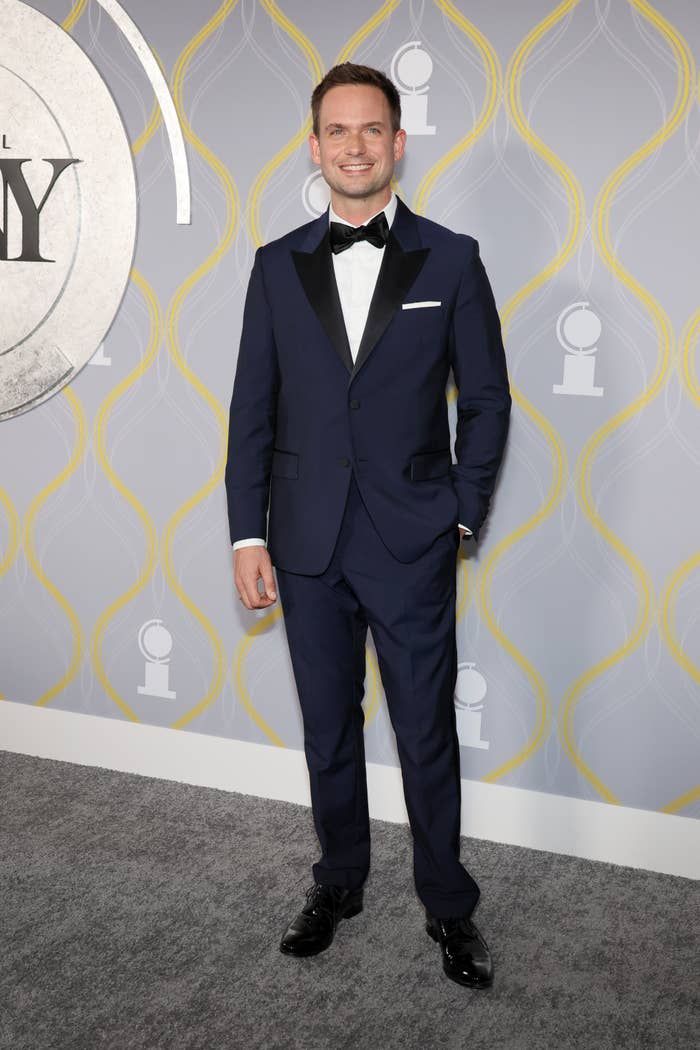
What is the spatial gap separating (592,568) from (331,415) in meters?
0.74

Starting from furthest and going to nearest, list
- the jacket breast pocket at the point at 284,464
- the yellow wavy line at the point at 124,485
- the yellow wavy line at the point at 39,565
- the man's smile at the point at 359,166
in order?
the yellow wavy line at the point at 39,565 → the yellow wavy line at the point at 124,485 → the jacket breast pocket at the point at 284,464 → the man's smile at the point at 359,166

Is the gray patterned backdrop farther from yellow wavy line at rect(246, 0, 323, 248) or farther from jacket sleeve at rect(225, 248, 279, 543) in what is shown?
jacket sleeve at rect(225, 248, 279, 543)

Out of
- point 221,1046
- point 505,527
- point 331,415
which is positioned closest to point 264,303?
point 331,415

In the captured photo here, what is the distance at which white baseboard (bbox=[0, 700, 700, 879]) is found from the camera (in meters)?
2.40

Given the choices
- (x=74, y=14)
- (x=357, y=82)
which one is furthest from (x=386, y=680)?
(x=74, y=14)

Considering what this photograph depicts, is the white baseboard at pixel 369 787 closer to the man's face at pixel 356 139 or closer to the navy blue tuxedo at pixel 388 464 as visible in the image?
the navy blue tuxedo at pixel 388 464

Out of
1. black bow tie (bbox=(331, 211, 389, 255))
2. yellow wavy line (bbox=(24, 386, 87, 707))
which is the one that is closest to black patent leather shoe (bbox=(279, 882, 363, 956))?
yellow wavy line (bbox=(24, 386, 87, 707))

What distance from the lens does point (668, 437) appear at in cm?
225

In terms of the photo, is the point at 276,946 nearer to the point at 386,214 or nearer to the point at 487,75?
the point at 386,214

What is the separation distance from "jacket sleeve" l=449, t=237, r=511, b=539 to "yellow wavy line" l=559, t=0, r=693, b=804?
0.37 metres

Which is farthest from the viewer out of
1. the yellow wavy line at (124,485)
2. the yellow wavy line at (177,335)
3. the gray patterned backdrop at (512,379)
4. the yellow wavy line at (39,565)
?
the yellow wavy line at (39,565)

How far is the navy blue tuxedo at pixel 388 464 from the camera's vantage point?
1.97 m

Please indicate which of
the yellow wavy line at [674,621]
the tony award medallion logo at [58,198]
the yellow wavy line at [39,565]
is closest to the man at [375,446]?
the yellow wavy line at [674,621]

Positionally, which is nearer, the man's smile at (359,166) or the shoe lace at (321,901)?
the man's smile at (359,166)
